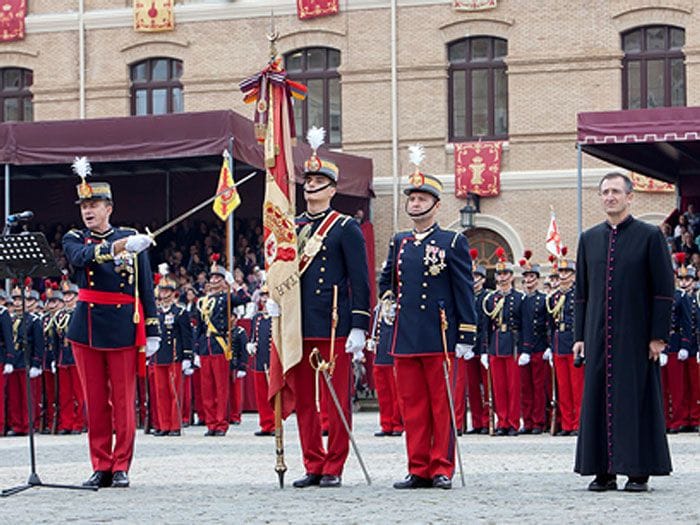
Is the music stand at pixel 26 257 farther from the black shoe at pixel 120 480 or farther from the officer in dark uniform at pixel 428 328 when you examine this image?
the officer in dark uniform at pixel 428 328

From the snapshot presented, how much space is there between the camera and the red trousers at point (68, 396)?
70.0ft

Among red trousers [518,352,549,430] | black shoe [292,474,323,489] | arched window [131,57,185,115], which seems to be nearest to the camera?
black shoe [292,474,323,489]

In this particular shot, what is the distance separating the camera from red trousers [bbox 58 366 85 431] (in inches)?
840

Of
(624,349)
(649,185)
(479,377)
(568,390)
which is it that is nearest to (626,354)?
(624,349)

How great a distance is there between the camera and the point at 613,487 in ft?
32.6

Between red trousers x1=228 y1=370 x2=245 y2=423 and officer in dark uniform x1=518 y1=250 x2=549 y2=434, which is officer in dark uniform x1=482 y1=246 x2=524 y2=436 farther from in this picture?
red trousers x1=228 y1=370 x2=245 y2=423

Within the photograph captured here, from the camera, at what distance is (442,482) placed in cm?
1026

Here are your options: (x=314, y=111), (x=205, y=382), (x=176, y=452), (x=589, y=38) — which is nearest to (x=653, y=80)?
(x=589, y=38)

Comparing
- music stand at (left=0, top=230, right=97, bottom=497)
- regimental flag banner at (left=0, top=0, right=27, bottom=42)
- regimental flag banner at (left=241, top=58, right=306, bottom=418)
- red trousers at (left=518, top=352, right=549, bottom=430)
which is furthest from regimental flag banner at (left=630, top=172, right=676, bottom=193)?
music stand at (left=0, top=230, right=97, bottom=497)

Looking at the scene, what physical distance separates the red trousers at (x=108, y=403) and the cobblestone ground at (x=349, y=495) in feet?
0.97

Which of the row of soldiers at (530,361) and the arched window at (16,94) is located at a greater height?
the arched window at (16,94)

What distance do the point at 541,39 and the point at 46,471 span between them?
66.7 feet

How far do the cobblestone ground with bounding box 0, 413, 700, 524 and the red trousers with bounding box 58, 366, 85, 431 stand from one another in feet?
20.5

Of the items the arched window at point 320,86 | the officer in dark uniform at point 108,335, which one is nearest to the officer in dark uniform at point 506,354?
the officer in dark uniform at point 108,335
